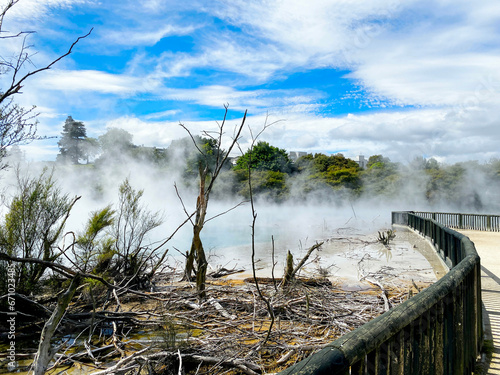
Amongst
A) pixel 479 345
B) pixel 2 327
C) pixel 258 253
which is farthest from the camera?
pixel 258 253

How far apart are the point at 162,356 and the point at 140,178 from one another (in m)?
52.7

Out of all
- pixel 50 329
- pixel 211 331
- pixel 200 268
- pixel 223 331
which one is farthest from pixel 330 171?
pixel 50 329

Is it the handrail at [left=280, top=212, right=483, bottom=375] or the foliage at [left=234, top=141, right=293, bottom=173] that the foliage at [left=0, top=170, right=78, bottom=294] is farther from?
the foliage at [left=234, top=141, right=293, bottom=173]

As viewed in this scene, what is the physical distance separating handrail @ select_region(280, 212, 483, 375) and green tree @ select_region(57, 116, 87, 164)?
64327 mm

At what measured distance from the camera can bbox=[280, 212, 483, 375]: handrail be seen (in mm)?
1473

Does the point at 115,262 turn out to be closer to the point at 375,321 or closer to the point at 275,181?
the point at 375,321

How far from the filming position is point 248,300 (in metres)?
6.14

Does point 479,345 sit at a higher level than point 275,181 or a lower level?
lower

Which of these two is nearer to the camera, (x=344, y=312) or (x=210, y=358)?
(x=210, y=358)

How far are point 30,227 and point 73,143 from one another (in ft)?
215

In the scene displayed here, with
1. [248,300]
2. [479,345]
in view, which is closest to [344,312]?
[248,300]

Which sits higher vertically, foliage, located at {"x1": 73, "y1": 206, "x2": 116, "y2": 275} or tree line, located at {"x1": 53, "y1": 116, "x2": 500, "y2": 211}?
tree line, located at {"x1": 53, "y1": 116, "x2": 500, "y2": 211}

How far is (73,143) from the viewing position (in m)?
65.6

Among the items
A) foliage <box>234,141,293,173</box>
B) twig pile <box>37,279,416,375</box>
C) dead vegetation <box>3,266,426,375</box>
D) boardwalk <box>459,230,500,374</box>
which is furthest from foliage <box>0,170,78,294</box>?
foliage <box>234,141,293,173</box>
